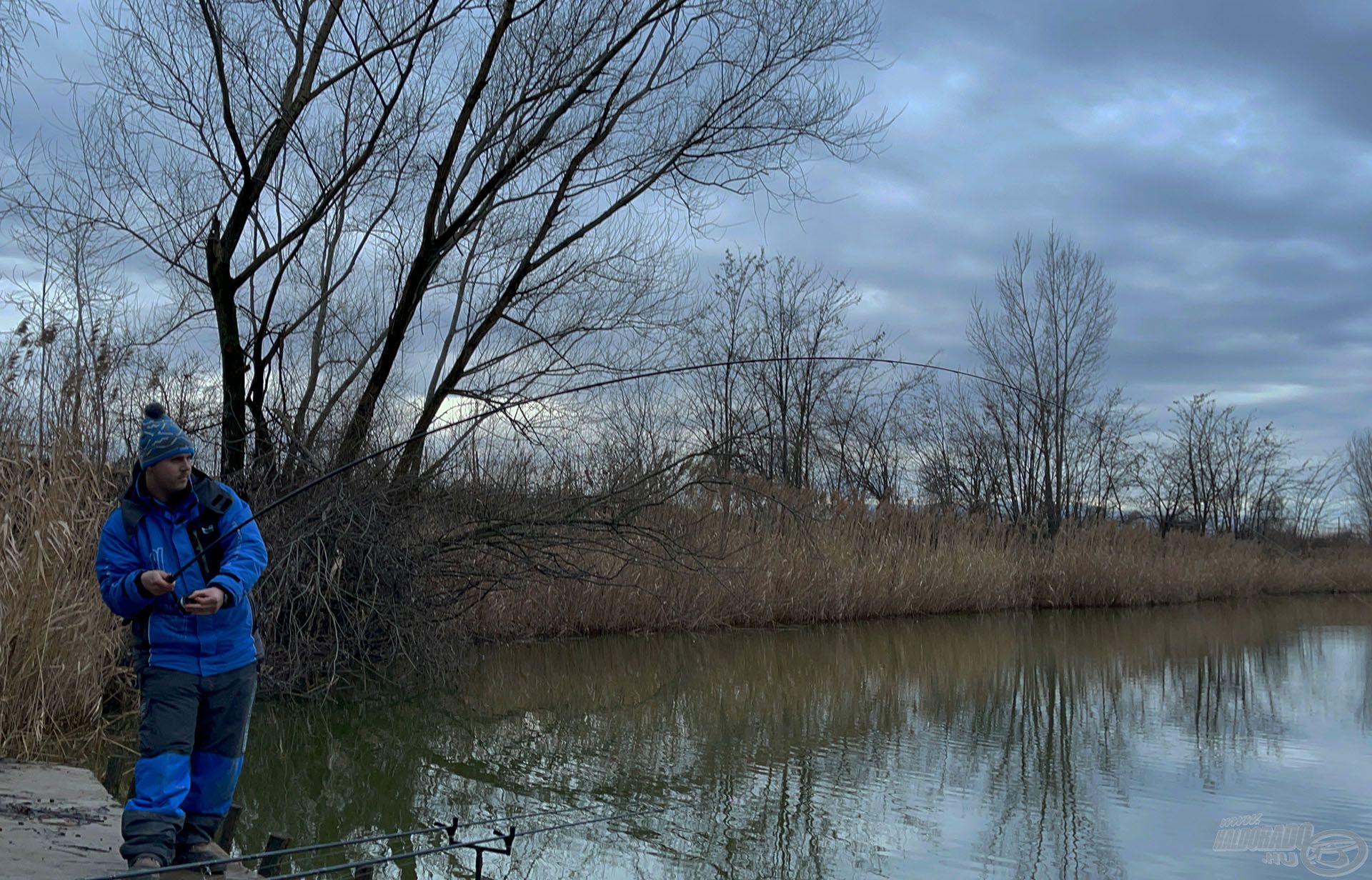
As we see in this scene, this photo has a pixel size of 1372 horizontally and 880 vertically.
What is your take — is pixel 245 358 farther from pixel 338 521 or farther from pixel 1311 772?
pixel 1311 772

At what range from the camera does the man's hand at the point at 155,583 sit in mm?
3338

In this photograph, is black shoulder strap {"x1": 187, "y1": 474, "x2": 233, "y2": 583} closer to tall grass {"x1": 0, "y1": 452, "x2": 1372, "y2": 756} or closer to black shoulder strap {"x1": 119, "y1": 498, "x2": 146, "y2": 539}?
black shoulder strap {"x1": 119, "y1": 498, "x2": 146, "y2": 539}

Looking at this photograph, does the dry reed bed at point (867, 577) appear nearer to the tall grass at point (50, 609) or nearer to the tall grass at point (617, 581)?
→ the tall grass at point (617, 581)

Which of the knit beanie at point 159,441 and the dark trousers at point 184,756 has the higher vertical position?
the knit beanie at point 159,441

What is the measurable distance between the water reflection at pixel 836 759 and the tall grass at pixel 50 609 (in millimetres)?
1047

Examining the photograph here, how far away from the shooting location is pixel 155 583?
3.34 meters

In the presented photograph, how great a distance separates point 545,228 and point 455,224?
3.53ft

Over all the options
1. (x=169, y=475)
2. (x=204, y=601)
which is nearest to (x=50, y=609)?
(x=169, y=475)

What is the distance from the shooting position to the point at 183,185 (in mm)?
9977

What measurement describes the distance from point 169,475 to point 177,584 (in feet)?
1.14

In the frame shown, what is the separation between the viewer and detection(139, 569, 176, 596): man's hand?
3.34m

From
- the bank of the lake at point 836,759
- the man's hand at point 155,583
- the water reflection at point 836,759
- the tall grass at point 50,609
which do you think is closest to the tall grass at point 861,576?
the bank of the lake at point 836,759

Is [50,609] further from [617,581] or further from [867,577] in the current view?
[867,577]

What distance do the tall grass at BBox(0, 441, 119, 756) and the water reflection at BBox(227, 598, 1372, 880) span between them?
3.44 ft
